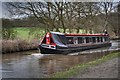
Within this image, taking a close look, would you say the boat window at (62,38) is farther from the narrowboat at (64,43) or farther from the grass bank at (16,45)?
the grass bank at (16,45)

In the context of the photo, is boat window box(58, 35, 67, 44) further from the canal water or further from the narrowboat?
the canal water

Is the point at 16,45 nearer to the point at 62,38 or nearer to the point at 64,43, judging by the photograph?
the point at 62,38

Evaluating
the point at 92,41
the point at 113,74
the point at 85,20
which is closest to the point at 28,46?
the point at 92,41

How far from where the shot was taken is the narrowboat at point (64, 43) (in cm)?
2745

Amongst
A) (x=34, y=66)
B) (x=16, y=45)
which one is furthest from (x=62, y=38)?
(x=34, y=66)

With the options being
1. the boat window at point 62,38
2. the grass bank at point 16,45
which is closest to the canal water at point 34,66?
the grass bank at point 16,45

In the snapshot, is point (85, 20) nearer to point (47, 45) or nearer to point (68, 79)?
point (47, 45)

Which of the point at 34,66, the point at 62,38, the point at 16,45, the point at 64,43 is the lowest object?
the point at 34,66

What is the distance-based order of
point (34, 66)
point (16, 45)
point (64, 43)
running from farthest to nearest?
point (64, 43) < point (16, 45) < point (34, 66)

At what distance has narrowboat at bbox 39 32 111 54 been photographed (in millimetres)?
27453

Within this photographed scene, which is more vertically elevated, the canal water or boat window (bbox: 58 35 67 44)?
boat window (bbox: 58 35 67 44)

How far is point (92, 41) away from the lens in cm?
3500

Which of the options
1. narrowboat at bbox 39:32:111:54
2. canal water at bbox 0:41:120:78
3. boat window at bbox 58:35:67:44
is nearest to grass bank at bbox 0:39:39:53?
narrowboat at bbox 39:32:111:54

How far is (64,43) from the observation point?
28.8 metres
